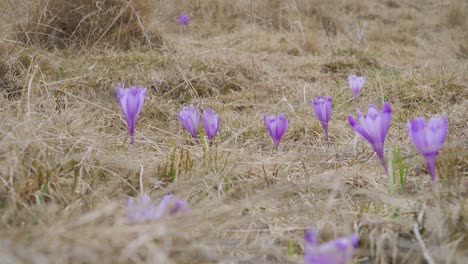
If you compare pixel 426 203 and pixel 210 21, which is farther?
pixel 210 21

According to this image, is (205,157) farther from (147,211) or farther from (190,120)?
(147,211)

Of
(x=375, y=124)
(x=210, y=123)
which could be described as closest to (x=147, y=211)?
(x=375, y=124)

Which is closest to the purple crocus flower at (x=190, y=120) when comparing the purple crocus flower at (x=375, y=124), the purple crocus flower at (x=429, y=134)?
the purple crocus flower at (x=375, y=124)

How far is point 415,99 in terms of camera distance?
2.67m

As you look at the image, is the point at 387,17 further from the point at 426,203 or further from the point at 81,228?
the point at 81,228

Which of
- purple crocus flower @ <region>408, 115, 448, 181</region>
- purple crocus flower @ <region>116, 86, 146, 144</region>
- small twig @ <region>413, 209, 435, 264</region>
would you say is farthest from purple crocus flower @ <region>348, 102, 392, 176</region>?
purple crocus flower @ <region>116, 86, 146, 144</region>

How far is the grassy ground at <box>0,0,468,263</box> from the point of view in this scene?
91 cm

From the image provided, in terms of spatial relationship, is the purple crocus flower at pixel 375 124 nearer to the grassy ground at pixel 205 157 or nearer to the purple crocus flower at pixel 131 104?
the grassy ground at pixel 205 157

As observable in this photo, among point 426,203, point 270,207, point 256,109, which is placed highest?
point 426,203

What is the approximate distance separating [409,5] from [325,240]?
719 centimetres

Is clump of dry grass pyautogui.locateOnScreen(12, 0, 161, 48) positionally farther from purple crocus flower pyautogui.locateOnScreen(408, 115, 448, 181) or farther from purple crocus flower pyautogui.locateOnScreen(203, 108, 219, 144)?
purple crocus flower pyautogui.locateOnScreen(408, 115, 448, 181)

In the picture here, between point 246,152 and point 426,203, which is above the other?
point 426,203

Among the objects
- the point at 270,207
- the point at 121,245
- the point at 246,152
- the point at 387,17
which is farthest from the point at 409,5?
the point at 121,245

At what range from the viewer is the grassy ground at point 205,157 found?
905mm
